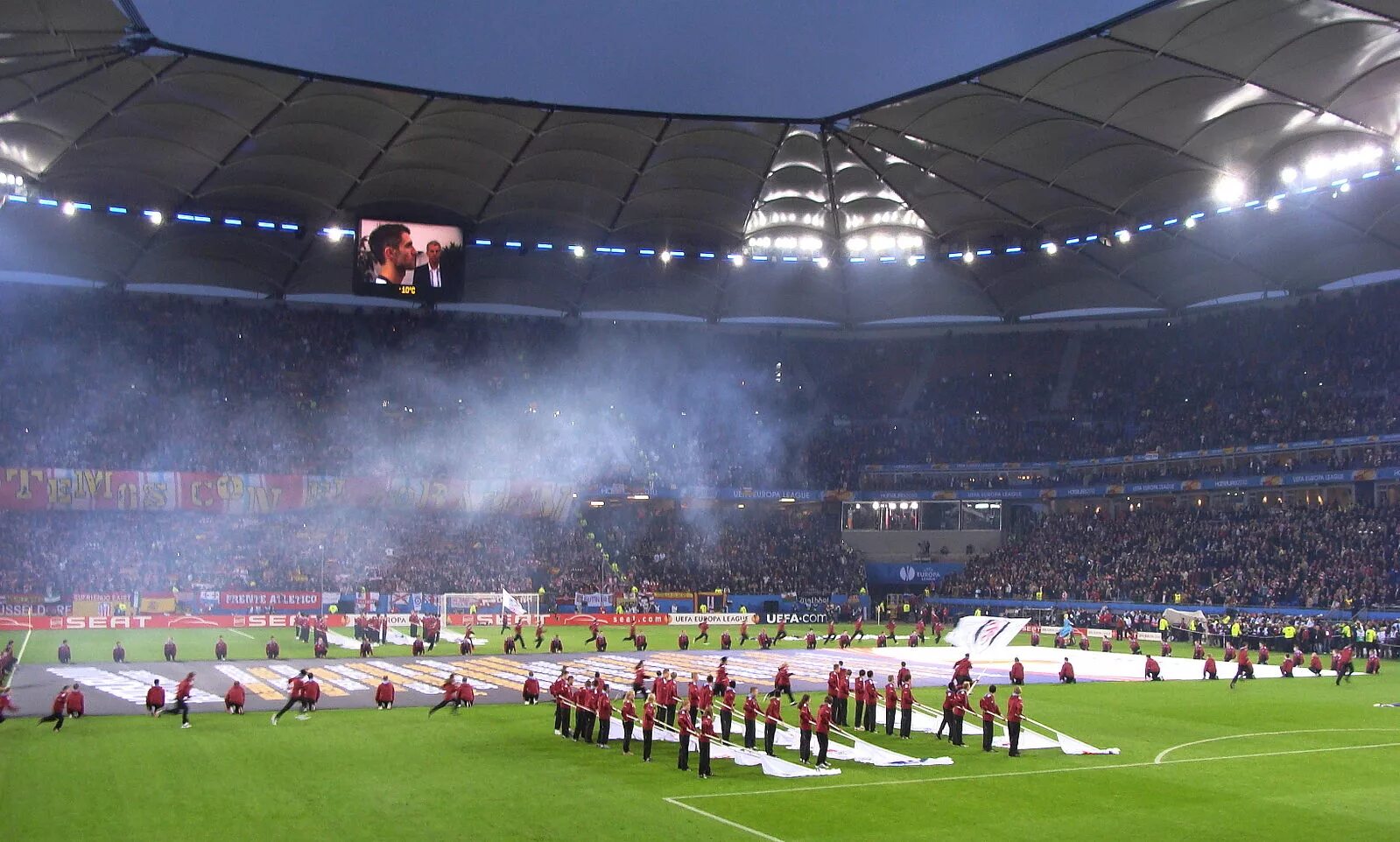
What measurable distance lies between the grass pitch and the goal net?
30.9m

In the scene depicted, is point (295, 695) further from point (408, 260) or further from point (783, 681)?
point (408, 260)

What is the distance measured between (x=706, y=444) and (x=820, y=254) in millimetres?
19413

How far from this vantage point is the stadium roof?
41812mm

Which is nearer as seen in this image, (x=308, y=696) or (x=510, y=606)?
(x=308, y=696)

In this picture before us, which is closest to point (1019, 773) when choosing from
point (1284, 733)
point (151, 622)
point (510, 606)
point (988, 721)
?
point (988, 721)

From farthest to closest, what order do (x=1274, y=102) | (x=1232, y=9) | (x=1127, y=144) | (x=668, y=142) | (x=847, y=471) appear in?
1. (x=847, y=471)
2. (x=668, y=142)
3. (x=1127, y=144)
4. (x=1274, y=102)
5. (x=1232, y=9)

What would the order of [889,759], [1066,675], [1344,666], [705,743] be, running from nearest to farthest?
[705,743] → [889,759] → [1066,675] → [1344,666]

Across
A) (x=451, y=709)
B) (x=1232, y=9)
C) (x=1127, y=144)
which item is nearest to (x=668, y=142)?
(x=1127, y=144)

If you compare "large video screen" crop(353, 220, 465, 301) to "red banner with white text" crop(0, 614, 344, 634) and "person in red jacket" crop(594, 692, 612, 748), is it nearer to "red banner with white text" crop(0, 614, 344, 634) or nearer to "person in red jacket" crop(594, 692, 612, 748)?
"red banner with white text" crop(0, 614, 344, 634)

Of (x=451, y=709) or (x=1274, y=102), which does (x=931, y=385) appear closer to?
(x=1274, y=102)

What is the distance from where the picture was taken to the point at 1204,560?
205ft

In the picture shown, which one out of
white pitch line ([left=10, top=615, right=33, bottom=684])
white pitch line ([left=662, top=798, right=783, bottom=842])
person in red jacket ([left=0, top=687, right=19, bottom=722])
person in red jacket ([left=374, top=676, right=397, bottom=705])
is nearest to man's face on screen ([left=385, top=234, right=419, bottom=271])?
white pitch line ([left=10, top=615, right=33, bottom=684])

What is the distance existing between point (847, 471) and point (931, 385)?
9310mm

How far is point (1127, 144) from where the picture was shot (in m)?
49.3
